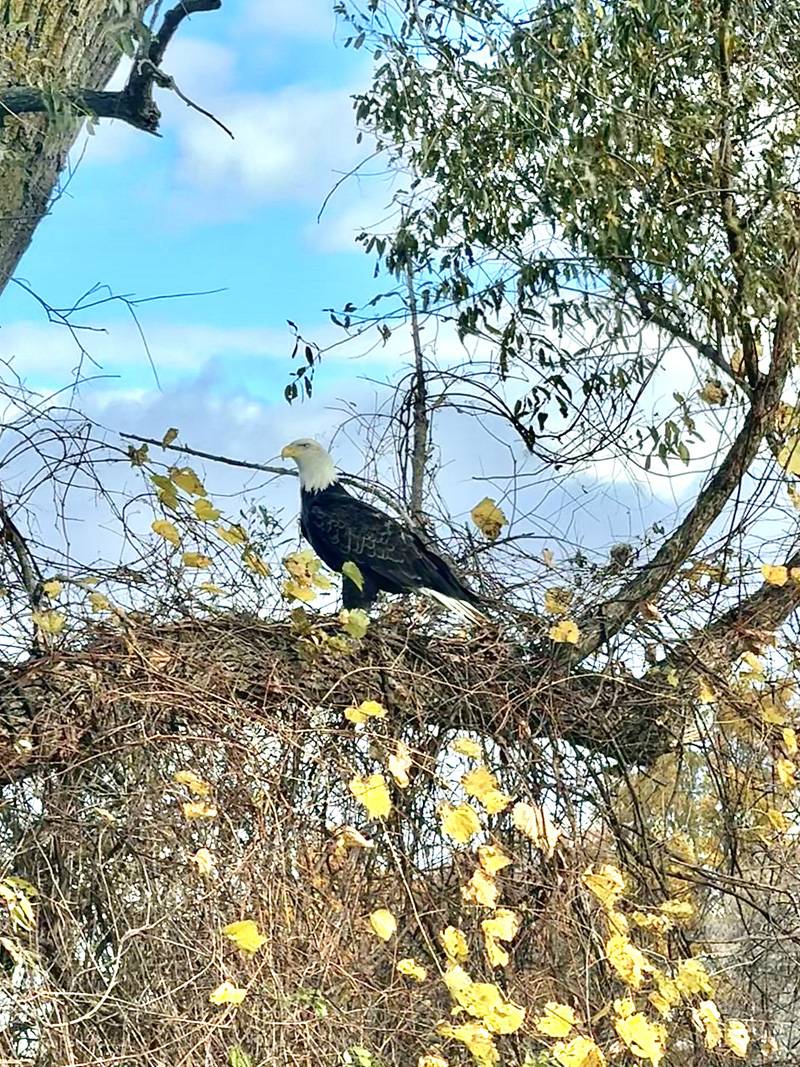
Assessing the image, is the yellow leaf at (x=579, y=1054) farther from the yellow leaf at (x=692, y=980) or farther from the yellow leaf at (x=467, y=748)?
the yellow leaf at (x=467, y=748)

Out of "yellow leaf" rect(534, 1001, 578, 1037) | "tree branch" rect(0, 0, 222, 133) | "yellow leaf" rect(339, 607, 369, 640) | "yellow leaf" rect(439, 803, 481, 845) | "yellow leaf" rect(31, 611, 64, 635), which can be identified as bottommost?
"yellow leaf" rect(534, 1001, 578, 1037)

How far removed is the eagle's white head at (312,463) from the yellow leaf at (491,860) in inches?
83.7

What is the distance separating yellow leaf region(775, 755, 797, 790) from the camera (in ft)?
12.6

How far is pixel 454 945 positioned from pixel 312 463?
2431 millimetres

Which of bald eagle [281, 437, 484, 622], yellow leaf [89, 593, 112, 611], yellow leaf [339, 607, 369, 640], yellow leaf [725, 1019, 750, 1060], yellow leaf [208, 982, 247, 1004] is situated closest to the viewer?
yellow leaf [208, 982, 247, 1004]

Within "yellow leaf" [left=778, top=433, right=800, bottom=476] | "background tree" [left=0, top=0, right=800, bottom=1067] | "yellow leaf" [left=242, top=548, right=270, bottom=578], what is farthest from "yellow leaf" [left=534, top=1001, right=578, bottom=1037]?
"yellow leaf" [left=778, top=433, right=800, bottom=476]

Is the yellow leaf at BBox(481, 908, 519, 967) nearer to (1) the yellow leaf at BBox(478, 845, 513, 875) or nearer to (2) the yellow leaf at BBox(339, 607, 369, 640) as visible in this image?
(1) the yellow leaf at BBox(478, 845, 513, 875)

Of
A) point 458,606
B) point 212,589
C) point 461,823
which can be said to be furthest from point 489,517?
point 461,823

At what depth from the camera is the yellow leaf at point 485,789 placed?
329 centimetres

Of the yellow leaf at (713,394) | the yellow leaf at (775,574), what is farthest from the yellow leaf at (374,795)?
the yellow leaf at (713,394)

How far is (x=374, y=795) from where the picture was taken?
10.5 ft

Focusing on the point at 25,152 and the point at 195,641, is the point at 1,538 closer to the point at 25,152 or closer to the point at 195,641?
the point at 195,641

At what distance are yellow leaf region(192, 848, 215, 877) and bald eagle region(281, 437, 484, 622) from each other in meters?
1.15

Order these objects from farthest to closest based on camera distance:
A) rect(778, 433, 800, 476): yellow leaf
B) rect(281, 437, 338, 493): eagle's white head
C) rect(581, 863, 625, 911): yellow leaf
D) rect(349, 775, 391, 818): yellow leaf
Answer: rect(281, 437, 338, 493): eagle's white head, rect(778, 433, 800, 476): yellow leaf, rect(581, 863, 625, 911): yellow leaf, rect(349, 775, 391, 818): yellow leaf
